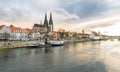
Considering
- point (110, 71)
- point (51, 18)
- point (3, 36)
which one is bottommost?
point (110, 71)

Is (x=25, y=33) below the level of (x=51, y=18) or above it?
below

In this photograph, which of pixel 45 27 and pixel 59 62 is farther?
pixel 45 27

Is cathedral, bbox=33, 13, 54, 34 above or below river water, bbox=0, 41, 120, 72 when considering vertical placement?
above

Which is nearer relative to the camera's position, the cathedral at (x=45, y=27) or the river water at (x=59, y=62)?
the river water at (x=59, y=62)

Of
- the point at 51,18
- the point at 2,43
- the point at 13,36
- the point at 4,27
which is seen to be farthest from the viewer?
the point at 51,18

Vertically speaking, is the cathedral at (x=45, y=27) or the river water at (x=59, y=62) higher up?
the cathedral at (x=45, y=27)

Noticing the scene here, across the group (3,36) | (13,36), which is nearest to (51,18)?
(13,36)

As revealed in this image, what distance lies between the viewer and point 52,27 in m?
187

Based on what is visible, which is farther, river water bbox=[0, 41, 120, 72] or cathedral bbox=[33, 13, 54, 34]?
cathedral bbox=[33, 13, 54, 34]

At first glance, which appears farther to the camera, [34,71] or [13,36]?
[13,36]

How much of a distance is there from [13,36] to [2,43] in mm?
39566

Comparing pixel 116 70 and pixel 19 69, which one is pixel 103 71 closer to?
pixel 116 70

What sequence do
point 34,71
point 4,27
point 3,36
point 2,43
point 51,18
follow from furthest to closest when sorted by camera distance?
point 51,18
point 4,27
point 3,36
point 2,43
point 34,71

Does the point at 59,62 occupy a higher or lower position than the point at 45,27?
lower
